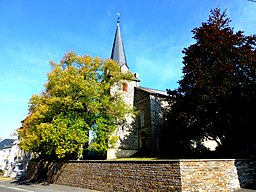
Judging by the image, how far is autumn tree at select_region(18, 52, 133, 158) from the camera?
18625 millimetres

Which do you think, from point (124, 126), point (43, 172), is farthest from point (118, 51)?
point (43, 172)

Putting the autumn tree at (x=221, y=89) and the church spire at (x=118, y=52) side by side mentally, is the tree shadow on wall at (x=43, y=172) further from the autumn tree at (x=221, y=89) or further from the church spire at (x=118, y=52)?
the church spire at (x=118, y=52)

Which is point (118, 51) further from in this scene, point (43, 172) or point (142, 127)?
point (43, 172)

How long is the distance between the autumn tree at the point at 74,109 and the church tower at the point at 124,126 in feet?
10.5

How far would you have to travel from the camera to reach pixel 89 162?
16.3 metres

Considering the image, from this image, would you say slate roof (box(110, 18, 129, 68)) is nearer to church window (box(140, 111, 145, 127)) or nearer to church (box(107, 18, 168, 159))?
church (box(107, 18, 168, 159))

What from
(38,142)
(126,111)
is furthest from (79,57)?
(38,142)

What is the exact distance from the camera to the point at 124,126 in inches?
1143

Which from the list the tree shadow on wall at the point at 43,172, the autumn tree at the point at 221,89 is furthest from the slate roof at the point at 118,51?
the tree shadow on wall at the point at 43,172

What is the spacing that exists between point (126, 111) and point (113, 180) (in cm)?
1087

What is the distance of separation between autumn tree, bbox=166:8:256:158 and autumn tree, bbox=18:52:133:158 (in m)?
8.31

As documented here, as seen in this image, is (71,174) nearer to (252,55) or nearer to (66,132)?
(66,132)

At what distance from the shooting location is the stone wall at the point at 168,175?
10.4 meters

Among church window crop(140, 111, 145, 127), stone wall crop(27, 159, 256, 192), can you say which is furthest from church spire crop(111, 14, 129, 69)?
stone wall crop(27, 159, 256, 192)
